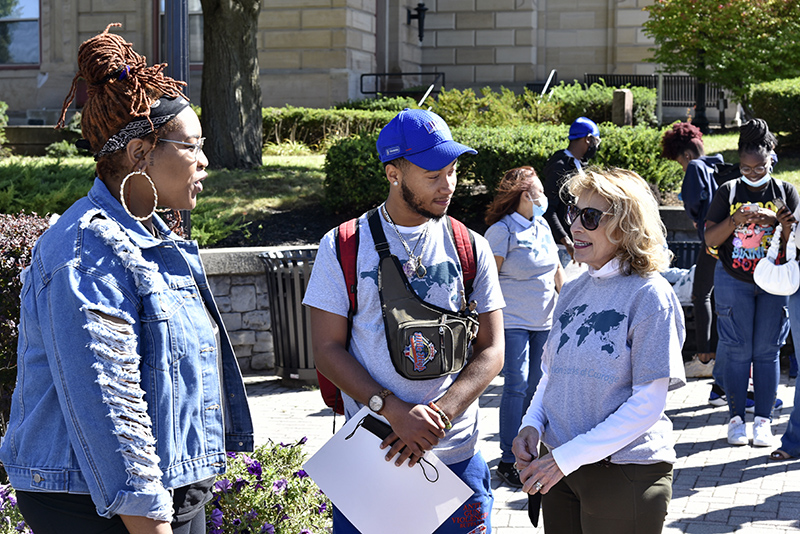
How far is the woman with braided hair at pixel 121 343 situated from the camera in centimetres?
210

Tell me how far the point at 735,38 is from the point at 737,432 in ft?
57.3

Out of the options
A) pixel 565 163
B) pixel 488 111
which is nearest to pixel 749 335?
pixel 565 163

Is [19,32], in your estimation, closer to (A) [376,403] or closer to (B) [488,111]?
(B) [488,111]

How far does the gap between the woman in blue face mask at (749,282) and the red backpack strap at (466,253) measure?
3.30m

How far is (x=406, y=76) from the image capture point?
26516 mm

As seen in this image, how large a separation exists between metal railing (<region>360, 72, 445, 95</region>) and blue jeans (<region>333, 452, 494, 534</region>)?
2183cm

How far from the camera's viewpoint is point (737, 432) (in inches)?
246

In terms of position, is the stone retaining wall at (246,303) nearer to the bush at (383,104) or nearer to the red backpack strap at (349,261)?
the red backpack strap at (349,261)

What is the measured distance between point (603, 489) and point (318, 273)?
4.05 feet

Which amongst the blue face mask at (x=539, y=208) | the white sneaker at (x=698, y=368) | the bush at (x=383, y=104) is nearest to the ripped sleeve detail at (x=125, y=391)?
the blue face mask at (x=539, y=208)

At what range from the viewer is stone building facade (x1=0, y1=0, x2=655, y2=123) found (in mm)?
23562

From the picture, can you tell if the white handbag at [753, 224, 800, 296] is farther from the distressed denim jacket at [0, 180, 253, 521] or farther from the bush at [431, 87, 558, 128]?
the bush at [431, 87, 558, 128]

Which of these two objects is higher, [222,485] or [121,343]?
[121,343]

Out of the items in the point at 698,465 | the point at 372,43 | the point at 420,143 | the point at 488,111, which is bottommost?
the point at 698,465
